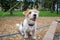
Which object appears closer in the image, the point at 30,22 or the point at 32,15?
the point at 32,15

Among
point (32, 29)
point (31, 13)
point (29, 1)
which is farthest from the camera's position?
point (29, 1)

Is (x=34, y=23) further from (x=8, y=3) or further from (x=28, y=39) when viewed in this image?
(x=8, y=3)

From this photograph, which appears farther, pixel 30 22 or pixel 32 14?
pixel 30 22

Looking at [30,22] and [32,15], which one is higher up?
[32,15]

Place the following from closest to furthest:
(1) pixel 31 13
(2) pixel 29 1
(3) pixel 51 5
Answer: (1) pixel 31 13 < (2) pixel 29 1 < (3) pixel 51 5

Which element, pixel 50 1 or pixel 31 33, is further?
pixel 50 1

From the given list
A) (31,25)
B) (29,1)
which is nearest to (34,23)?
(31,25)

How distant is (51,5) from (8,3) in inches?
256

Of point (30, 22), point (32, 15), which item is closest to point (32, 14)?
point (32, 15)

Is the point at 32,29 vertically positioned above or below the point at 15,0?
above

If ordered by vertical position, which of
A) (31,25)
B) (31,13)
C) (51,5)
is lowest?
(51,5)

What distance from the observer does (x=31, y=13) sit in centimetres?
311

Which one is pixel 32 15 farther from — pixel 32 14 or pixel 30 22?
pixel 30 22

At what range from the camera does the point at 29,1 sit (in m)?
18.1
